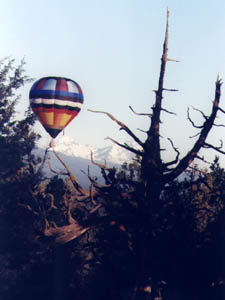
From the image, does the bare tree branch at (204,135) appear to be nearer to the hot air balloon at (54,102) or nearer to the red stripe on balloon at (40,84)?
the hot air balloon at (54,102)

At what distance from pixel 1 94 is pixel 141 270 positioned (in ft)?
81.3

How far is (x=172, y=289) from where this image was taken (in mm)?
14266

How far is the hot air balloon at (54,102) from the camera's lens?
2338cm

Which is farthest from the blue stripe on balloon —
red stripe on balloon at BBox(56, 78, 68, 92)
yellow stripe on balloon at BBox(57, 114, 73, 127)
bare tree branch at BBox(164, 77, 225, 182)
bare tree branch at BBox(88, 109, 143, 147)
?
bare tree branch at BBox(164, 77, 225, 182)

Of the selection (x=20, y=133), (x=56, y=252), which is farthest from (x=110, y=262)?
(x=20, y=133)

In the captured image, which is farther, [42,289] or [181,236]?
[42,289]

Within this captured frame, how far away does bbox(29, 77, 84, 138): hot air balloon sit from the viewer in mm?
23375

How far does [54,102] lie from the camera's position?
23500 millimetres

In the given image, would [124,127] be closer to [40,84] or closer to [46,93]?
[46,93]

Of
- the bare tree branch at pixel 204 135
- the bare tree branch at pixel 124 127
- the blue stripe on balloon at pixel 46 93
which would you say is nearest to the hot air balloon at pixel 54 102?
the blue stripe on balloon at pixel 46 93

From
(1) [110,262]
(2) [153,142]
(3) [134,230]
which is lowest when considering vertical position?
(1) [110,262]

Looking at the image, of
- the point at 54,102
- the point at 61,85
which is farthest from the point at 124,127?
the point at 61,85

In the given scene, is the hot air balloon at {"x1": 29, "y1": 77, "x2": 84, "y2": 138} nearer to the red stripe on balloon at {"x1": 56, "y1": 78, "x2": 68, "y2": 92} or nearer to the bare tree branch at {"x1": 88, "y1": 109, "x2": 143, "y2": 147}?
the red stripe on balloon at {"x1": 56, "y1": 78, "x2": 68, "y2": 92}

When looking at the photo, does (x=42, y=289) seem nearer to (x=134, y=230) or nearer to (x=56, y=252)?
(x=56, y=252)
